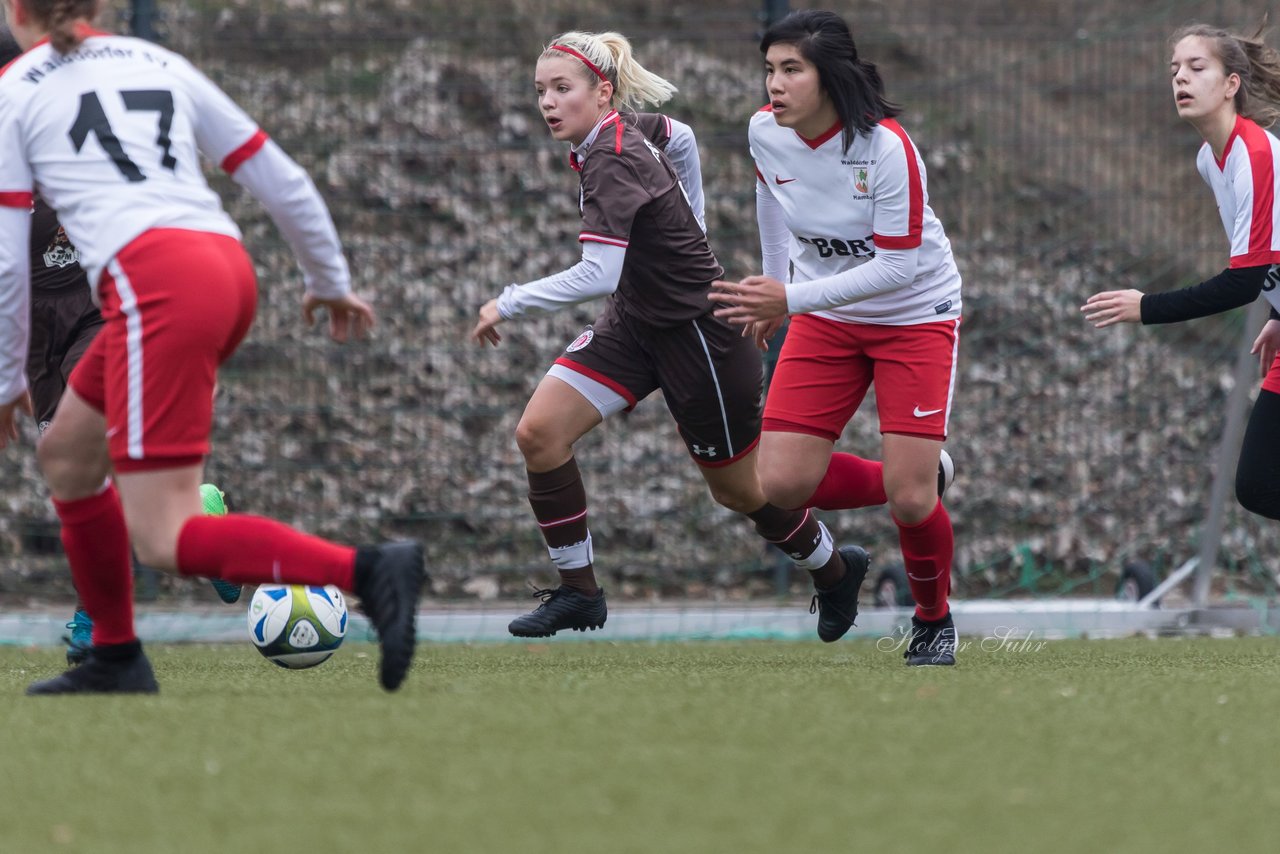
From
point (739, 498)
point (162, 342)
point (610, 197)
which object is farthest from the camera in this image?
point (739, 498)

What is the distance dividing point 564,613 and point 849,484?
3.56 feet

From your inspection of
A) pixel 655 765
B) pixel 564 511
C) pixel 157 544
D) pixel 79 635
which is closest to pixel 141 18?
pixel 79 635

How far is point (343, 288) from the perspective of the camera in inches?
155

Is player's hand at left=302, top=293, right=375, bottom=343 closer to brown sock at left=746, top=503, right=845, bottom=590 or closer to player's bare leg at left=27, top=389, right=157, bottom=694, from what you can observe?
player's bare leg at left=27, top=389, right=157, bottom=694

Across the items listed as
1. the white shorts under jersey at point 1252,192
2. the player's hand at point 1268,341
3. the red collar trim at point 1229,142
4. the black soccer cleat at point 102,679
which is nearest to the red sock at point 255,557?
the black soccer cleat at point 102,679

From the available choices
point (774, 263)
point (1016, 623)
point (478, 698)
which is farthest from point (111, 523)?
point (1016, 623)

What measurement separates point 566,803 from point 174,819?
2.03 ft

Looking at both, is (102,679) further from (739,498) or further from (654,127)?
(654,127)

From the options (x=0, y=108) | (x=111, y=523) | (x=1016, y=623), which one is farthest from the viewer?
(x=1016, y=623)

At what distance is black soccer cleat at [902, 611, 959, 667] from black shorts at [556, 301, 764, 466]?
0.89 metres

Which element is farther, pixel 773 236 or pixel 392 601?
pixel 773 236

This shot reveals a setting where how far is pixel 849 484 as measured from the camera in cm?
570

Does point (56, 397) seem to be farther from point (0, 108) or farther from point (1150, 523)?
point (1150, 523)

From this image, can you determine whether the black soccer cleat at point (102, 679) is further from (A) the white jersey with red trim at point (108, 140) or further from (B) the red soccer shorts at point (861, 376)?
(B) the red soccer shorts at point (861, 376)
